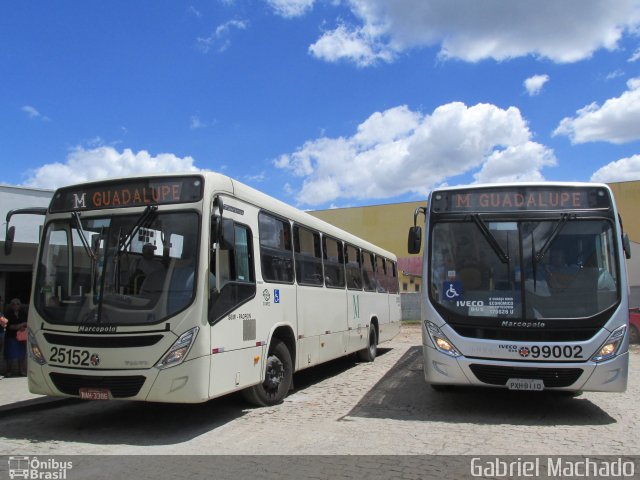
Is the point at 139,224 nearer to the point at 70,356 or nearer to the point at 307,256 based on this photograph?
the point at 70,356

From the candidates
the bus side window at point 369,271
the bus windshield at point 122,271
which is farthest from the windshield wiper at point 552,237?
the bus side window at point 369,271

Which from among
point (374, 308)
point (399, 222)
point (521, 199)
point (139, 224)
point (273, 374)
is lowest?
point (273, 374)

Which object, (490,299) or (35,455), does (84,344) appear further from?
(490,299)

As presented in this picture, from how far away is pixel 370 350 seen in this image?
547 inches

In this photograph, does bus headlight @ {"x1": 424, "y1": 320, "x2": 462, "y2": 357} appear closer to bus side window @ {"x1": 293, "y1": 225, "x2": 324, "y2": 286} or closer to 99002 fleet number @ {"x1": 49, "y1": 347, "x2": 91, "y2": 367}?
bus side window @ {"x1": 293, "y1": 225, "x2": 324, "y2": 286}

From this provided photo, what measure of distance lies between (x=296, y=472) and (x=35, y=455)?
2813mm

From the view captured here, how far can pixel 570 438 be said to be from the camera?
20.5 ft

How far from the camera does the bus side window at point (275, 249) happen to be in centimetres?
801

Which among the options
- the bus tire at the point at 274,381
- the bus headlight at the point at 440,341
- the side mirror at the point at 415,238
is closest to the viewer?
the bus headlight at the point at 440,341

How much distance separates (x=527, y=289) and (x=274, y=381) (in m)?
3.82

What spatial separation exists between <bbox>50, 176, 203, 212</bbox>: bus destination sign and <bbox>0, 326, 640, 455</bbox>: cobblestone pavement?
281 cm

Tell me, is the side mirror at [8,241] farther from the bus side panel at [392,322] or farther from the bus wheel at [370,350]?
the bus side panel at [392,322]

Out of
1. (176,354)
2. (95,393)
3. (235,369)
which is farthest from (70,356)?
(235,369)

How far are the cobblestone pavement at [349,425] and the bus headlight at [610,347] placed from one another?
2.85ft
